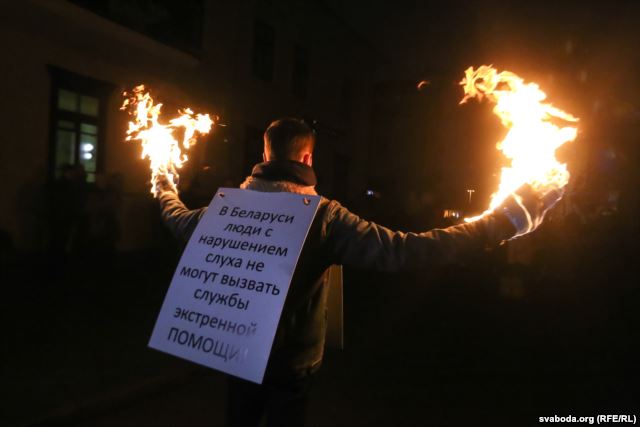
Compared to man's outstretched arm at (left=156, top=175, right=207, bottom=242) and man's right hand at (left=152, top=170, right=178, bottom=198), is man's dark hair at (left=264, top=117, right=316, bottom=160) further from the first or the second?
man's right hand at (left=152, top=170, right=178, bottom=198)

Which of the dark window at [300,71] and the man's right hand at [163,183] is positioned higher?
the dark window at [300,71]

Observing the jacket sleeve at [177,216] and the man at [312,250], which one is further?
the jacket sleeve at [177,216]

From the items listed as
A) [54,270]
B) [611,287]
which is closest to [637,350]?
[611,287]

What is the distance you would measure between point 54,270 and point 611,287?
10039mm

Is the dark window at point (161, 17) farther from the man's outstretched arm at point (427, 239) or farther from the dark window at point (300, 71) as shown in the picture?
the man's outstretched arm at point (427, 239)

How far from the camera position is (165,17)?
41.7ft

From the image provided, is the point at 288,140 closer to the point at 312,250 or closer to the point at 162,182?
the point at 312,250

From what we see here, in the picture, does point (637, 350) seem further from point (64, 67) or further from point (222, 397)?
point (64, 67)

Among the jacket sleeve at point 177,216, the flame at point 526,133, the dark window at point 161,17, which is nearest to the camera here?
the flame at point 526,133

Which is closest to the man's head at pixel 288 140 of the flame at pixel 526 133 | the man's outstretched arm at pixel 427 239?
the man's outstretched arm at pixel 427 239

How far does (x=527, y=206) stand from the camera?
6.49 feet

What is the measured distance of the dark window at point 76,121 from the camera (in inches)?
405

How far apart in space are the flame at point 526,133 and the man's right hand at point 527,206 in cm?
3

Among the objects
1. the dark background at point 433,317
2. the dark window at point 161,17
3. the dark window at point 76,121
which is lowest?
the dark background at point 433,317
